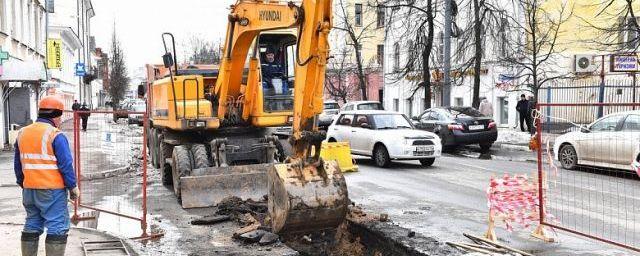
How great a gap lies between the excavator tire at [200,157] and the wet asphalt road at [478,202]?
278 centimetres

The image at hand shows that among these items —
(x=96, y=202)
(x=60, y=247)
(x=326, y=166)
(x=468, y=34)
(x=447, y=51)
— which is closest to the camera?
(x=60, y=247)

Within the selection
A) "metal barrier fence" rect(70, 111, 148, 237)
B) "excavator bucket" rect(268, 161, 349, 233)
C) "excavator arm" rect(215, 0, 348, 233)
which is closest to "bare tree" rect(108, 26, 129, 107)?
"metal barrier fence" rect(70, 111, 148, 237)

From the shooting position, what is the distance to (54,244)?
240 inches

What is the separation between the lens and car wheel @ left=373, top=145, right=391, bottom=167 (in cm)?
1578

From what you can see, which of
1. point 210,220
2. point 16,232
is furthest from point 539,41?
point 16,232

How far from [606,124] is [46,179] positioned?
11.5m

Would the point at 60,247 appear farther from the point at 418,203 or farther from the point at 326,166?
the point at 418,203

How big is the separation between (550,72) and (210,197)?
2248 centimetres

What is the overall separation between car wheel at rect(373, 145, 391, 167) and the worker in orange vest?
34.2ft

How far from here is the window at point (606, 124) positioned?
13.2 meters

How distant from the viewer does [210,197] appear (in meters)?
10.4

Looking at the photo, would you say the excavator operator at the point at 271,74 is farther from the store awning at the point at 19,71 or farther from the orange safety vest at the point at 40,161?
the store awning at the point at 19,71

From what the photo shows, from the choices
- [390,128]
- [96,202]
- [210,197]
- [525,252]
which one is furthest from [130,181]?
[525,252]

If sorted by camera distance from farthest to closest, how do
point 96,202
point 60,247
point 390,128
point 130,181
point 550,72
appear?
1. point 550,72
2. point 390,128
3. point 130,181
4. point 96,202
5. point 60,247
